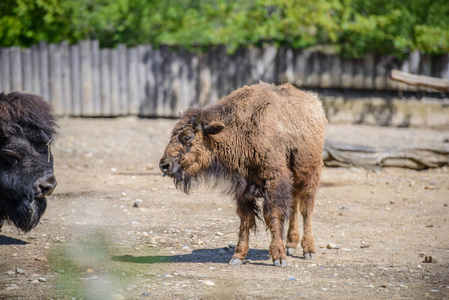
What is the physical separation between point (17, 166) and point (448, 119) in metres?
13.0

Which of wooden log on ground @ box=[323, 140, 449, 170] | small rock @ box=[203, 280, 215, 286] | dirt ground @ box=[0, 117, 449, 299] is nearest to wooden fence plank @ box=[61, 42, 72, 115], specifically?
dirt ground @ box=[0, 117, 449, 299]

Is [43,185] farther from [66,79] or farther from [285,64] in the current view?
[285,64]

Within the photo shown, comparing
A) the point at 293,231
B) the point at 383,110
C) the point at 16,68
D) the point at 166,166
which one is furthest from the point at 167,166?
the point at 16,68

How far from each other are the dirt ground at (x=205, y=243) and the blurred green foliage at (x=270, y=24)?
7.19 metres

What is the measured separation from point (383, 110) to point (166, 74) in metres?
6.47

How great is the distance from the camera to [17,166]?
20.1 feet

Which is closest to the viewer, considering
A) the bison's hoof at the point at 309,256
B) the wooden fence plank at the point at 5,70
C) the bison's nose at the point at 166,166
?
the bison's nose at the point at 166,166

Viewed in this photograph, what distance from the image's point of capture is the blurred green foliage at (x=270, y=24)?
16.9 m

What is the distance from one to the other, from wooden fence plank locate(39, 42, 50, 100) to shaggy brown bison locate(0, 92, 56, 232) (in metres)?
10.8

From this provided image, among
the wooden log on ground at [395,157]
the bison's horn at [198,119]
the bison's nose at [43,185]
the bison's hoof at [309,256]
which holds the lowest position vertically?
the bison's hoof at [309,256]

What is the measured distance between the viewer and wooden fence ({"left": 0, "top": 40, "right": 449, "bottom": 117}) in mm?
16688

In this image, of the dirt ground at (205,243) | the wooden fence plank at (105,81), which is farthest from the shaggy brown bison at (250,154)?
the wooden fence plank at (105,81)

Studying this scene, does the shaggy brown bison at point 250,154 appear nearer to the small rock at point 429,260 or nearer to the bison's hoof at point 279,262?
the bison's hoof at point 279,262

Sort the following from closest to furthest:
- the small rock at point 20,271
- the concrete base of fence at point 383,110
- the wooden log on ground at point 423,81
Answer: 1. the small rock at point 20,271
2. the wooden log on ground at point 423,81
3. the concrete base of fence at point 383,110
